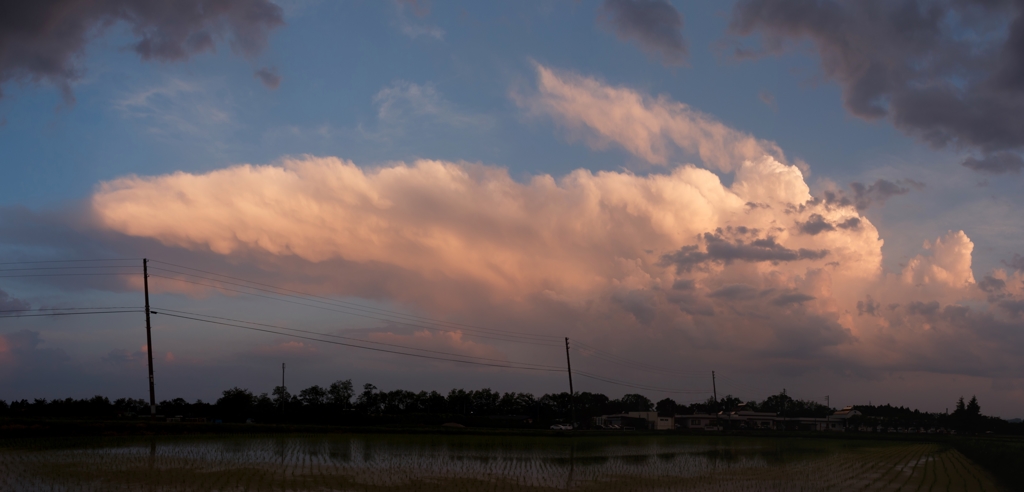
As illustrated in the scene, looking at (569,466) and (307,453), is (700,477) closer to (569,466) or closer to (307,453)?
(569,466)

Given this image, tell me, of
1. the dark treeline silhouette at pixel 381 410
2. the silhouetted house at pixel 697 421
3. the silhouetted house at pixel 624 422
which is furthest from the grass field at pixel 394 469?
the silhouetted house at pixel 697 421

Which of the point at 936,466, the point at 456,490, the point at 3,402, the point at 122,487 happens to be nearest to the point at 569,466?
the point at 456,490

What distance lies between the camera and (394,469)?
28.0 m

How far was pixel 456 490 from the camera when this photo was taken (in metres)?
22.0

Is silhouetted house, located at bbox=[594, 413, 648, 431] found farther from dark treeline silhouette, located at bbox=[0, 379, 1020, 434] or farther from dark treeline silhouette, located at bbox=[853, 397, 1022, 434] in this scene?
dark treeline silhouette, located at bbox=[853, 397, 1022, 434]

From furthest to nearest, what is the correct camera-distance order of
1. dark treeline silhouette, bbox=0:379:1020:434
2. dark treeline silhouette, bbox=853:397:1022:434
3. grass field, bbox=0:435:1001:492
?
1. dark treeline silhouette, bbox=853:397:1022:434
2. dark treeline silhouette, bbox=0:379:1020:434
3. grass field, bbox=0:435:1001:492

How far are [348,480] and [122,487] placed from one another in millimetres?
7264

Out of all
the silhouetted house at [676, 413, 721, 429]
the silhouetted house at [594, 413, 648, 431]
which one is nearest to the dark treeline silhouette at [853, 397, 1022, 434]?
the silhouetted house at [676, 413, 721, 429]

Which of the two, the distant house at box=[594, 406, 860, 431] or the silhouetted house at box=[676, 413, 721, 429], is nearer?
the distant house at box=[594, 406, 860, 431]

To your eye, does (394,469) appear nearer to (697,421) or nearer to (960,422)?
(697,421)

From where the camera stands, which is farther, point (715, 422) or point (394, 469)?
point (715, 422)

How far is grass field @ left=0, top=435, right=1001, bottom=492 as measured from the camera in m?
21.8

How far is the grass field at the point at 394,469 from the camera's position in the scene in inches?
856

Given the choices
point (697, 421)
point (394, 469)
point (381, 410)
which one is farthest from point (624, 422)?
point (394, 469)
